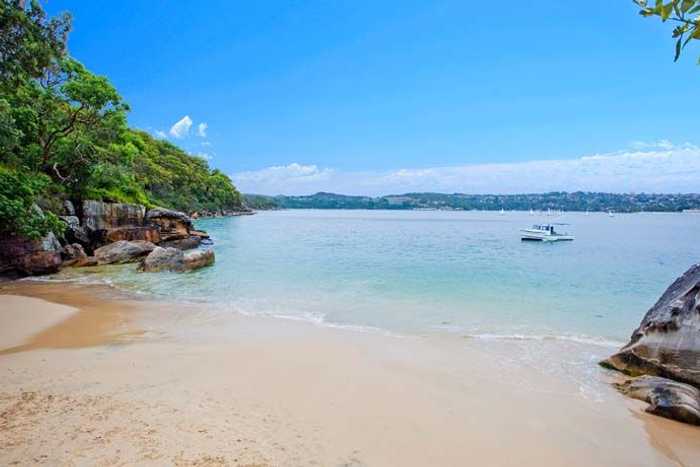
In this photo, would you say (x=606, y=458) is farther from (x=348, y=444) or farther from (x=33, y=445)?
(x=33, y=445)

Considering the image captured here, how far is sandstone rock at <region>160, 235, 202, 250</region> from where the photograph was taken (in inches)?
1045

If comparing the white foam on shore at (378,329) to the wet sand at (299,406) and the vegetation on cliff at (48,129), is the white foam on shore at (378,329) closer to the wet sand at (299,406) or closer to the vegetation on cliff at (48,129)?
the wet sand at (299,406)

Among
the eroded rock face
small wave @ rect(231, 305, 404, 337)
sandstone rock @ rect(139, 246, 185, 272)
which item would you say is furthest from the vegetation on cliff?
the eroded rock face

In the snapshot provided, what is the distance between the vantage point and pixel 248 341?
8.29 meters

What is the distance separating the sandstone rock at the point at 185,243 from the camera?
87.0 feet

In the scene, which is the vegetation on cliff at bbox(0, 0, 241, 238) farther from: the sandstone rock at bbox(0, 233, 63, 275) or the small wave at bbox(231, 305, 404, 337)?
the small wave at bbox(231, 305, 404, 337)

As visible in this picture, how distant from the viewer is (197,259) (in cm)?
1931

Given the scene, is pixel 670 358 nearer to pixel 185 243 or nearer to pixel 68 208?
pixel 68 208

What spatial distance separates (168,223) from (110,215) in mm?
4335

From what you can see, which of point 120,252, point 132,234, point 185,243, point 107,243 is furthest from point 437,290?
point 185,243

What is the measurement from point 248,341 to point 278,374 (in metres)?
2.11

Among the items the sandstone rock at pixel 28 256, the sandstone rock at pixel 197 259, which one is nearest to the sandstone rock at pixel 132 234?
the sandstone rock at pixel 28 256

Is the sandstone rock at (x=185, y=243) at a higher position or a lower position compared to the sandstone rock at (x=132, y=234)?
lower

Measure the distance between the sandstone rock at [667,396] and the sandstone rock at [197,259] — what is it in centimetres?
1677
